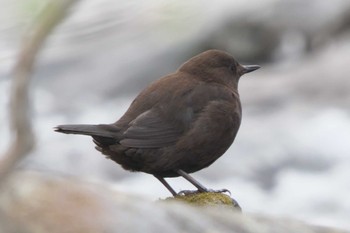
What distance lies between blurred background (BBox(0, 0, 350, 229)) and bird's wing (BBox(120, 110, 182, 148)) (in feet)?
7.58

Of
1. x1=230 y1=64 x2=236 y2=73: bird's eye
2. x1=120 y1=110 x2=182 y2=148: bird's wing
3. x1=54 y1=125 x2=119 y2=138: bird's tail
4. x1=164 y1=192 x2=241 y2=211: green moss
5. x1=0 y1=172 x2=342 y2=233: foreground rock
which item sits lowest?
x1=0 y1=172 x2=342 y2=233: foreground rock

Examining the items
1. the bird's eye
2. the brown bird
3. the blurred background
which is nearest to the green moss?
the brown bird

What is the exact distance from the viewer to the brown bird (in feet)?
15.5

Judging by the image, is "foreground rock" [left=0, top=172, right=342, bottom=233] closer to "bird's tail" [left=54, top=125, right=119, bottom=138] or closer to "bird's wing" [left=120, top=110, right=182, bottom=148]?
"bird's tail" [left=54, top=125, right=119, bottom=138]

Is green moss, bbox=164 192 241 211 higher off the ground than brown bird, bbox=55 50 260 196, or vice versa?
brown bird, bbox=55 50 260 196

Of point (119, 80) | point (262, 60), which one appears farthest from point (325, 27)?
point (119, 80)

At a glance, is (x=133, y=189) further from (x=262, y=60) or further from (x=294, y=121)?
(x=262, y=60)

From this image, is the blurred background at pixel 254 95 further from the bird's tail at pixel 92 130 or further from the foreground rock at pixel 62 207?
the foreground rock at pixel 62 207

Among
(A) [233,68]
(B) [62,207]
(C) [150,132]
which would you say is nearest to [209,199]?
(C) [150,132]

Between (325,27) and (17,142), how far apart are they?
8.82m

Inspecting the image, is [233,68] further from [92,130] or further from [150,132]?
[92,130]

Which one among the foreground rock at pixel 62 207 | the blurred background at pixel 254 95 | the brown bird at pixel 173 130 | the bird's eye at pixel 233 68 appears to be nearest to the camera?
the foreground rock at pixel 62 207

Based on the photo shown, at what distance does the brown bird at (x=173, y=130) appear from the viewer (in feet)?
15.5

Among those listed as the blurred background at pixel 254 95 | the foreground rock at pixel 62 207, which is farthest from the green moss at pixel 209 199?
the blurred background at pixel 254 95
